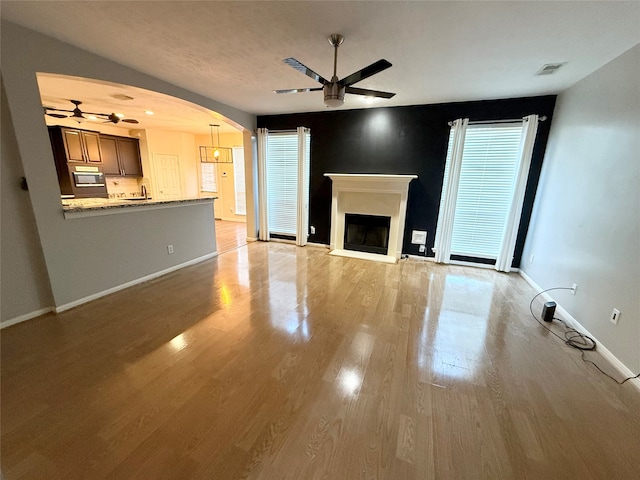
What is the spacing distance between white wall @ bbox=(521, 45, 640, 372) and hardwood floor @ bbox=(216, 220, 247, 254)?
16.3 feet

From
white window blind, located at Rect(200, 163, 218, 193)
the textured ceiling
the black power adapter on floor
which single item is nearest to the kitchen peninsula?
the textured ceiling

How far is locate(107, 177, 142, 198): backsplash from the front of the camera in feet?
21.6

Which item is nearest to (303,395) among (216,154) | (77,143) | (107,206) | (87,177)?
(107,206)

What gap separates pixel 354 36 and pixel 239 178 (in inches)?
241

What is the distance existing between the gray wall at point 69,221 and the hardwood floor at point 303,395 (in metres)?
0.40

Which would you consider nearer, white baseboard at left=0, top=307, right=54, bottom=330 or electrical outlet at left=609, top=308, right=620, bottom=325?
electrical outlet at left=609, top=308, right=620, bottom=325

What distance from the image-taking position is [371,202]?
15.4 feet

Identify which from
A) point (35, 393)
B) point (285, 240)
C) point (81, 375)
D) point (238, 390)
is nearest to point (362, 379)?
point (238, 390)

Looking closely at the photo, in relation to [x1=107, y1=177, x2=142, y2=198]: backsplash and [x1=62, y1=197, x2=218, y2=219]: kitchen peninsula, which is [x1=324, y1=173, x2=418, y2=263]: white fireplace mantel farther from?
[x1=107, y1=177, x2=142, y2=198]: backsplash

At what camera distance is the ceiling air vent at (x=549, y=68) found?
2.55 meters

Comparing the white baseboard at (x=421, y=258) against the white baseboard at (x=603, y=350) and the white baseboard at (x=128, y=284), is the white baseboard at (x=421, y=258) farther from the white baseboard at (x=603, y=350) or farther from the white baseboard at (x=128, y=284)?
the white baseboard at (x=128, y=284)

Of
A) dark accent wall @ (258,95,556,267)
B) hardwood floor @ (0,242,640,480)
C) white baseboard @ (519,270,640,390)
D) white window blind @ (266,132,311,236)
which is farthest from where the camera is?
white window blind @ (266,132,311,236)

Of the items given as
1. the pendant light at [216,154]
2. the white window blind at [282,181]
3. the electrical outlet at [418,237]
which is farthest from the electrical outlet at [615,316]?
the pendant light at [216,154]

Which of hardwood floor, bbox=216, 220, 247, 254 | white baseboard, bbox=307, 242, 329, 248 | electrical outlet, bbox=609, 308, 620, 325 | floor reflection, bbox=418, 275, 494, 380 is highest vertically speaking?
electrical outlet, bbox=609, 308, 620, 325
